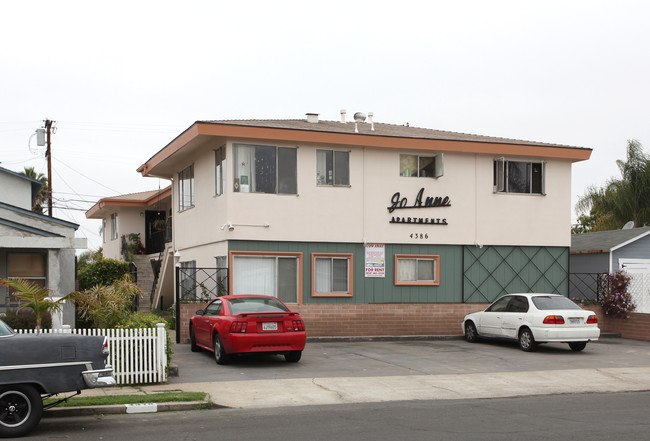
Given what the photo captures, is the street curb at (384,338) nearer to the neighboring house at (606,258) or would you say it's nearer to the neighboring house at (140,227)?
the neighboring house at (606,258)

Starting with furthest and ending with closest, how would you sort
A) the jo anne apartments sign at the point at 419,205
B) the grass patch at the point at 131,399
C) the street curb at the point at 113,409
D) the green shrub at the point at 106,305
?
the jo anne apartments sign at the point at 419,205 < the green shrub at the point at 106,305 < the grass patch at the point at 131,399 < the street curb at the point at 113,409

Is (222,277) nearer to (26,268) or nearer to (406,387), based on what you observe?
(26,268)

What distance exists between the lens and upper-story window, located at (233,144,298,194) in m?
20.2

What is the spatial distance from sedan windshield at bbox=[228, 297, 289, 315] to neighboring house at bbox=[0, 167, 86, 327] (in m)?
3.95

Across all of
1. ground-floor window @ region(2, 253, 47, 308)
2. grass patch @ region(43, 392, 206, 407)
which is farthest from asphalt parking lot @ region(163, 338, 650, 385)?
ground-floor window @ region(2, 253, 47, 308)

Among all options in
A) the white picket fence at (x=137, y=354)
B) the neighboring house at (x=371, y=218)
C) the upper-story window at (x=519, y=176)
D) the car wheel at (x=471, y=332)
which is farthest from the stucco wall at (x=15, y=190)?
the upper-story window at (x=519, y=176)

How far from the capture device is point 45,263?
17.8 metres

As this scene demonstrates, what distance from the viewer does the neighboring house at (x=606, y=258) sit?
24.7m

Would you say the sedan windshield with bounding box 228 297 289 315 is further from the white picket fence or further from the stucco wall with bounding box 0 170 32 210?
the stucco wall with bounding box 0 170 32 210

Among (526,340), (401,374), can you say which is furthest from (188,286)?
(526,340)

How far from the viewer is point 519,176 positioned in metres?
23.5

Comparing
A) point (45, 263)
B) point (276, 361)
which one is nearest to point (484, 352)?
point (276, 361)

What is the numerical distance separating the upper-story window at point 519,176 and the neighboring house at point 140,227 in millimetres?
15139

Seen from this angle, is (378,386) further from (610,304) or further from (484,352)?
(610,304)
